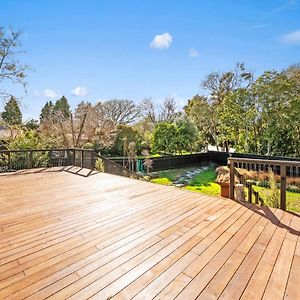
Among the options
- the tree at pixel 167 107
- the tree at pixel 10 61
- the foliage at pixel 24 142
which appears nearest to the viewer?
the tree at pixel 10 61

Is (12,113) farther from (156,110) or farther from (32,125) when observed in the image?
(156,110)

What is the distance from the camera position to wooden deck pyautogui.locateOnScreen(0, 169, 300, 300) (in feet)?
5.41

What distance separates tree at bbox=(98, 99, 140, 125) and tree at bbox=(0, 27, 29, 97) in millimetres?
11098

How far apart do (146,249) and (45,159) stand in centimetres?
847

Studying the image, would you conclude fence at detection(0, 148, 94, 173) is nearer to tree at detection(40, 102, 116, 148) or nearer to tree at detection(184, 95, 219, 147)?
tree at detection(40, 102, 116, 148)

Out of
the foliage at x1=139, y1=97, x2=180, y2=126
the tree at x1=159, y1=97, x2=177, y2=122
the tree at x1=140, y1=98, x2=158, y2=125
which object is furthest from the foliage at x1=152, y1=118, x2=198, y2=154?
the tree at x1=140, y1=98, x2=158, y2=125

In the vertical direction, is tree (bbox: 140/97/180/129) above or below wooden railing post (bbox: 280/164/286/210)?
above

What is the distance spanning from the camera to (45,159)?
369 inches

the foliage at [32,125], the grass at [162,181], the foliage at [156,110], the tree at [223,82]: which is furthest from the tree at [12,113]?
the tree at [223,82]

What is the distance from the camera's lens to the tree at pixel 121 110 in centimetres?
2172

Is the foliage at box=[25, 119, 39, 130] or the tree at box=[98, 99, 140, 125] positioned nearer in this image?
the foliage at box=[25, 119, 39, 130]

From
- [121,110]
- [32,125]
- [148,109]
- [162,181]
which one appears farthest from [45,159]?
[148,109]

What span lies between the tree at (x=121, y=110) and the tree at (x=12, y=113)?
9844 mm

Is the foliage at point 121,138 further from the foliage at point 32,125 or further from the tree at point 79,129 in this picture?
the foliage at point 32,125
